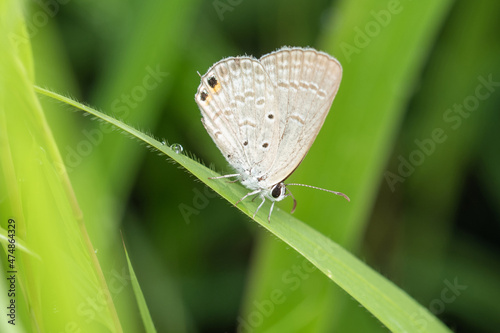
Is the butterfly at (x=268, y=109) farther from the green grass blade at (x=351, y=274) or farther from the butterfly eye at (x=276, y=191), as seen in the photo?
the green grass blade at (x=351, y=274)

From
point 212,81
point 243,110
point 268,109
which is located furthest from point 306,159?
point 212,81

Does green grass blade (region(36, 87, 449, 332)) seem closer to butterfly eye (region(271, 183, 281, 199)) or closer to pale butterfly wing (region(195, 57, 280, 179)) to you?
butterfly eye (region(271, 183, 281, 199))

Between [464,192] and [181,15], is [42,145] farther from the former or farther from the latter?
[464,192]

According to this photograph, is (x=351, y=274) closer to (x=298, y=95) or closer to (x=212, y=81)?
(x=298, y=95)

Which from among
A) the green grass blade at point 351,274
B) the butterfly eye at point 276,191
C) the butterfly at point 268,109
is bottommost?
the green grass blade at point 351,274

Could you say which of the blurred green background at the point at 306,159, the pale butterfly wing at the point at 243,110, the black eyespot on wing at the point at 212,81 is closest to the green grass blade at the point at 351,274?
the blurred green background at the point at 306,159

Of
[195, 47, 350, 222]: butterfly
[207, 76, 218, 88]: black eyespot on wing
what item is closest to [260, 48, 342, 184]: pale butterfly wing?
[195, 47, 350, 222]: butterfly
